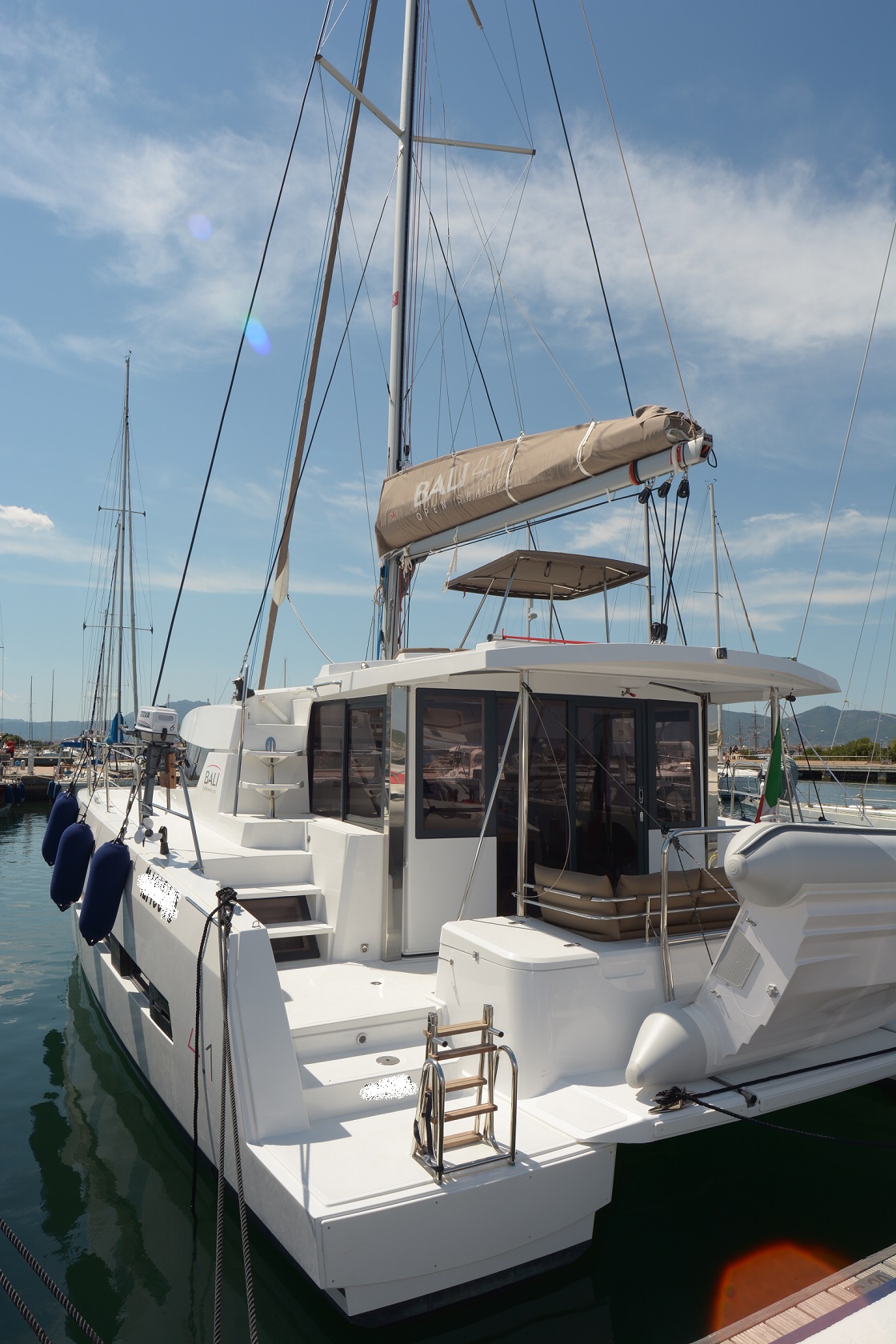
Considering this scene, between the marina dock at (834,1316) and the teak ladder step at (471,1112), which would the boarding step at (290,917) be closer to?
the teak ladder step at (471,1112)

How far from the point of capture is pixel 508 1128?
3695 mm

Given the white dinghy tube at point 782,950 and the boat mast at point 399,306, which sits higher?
the boat mast at point 399,306

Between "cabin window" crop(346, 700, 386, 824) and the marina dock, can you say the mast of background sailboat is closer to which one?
Result: "cabin window" crop(346, 700, 386, 824)

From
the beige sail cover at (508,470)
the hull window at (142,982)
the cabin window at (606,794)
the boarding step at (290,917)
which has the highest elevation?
Answer: the beige sail cover at (508,470)

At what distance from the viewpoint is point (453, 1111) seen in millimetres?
3398

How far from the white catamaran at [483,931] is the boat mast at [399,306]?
78mm

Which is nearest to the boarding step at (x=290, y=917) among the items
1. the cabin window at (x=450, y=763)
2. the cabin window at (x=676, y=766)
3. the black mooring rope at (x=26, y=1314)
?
the cabin window at (x=450, y=763)

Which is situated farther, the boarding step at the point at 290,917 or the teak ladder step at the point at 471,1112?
the boarding step at the point at 290,917

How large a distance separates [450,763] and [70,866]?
3.54 m

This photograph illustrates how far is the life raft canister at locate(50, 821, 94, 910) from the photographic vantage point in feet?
22.9

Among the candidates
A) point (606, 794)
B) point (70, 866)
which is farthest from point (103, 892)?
point (606, 794)

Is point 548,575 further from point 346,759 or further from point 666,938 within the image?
point 666,938

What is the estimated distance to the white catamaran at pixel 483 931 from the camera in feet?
11.3

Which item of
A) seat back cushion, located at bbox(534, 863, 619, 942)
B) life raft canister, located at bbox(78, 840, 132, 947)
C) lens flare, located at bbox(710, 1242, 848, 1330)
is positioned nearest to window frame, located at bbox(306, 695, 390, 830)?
seat back cushion, located at bbox(534, 863, 619, 942)
